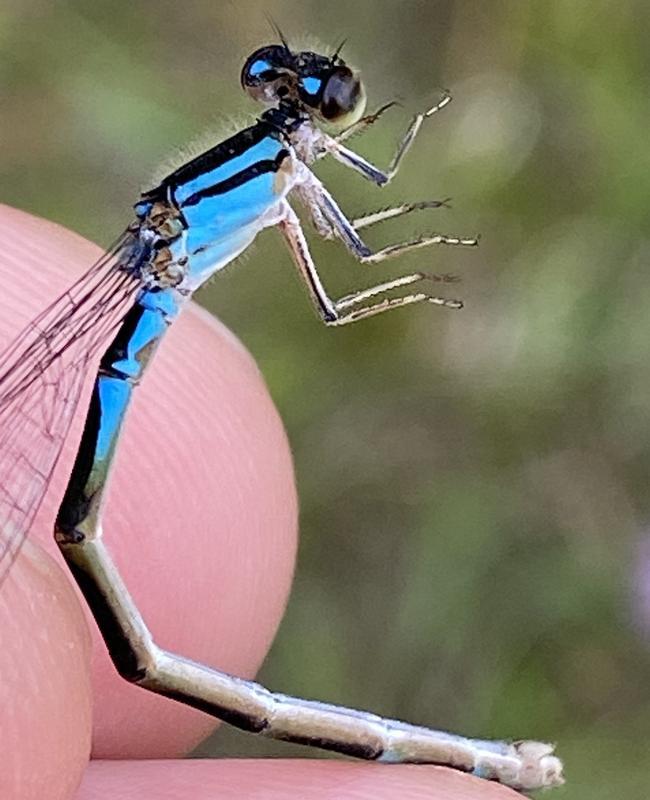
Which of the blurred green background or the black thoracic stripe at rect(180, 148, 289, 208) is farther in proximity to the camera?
the blurred green background

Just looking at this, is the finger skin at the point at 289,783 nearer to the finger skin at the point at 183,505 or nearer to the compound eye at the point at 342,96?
the finger skin at the point at 183,505

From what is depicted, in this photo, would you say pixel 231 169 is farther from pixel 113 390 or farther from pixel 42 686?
pixel 42 686

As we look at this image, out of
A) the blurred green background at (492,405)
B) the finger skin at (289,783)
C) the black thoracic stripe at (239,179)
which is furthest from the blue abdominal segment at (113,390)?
the blurred green background at (492,405)

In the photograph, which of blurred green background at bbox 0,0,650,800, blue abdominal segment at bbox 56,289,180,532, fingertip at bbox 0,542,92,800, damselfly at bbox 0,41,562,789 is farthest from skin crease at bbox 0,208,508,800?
blurred green background at bbox 0,0,650,800

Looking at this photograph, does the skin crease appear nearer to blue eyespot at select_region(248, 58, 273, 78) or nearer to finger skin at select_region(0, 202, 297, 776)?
finger skin at select_region(0, 202, 297, 776)

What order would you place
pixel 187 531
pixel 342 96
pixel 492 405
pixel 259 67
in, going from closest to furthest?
pixel 342 96
pixel 259 67
pixel 187 531
pixel 492 405

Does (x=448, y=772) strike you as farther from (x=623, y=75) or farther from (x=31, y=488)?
(x=623, y=75)

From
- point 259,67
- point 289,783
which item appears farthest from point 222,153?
point 289,783

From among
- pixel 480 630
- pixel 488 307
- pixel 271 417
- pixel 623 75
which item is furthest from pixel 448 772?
pixel 623 75
